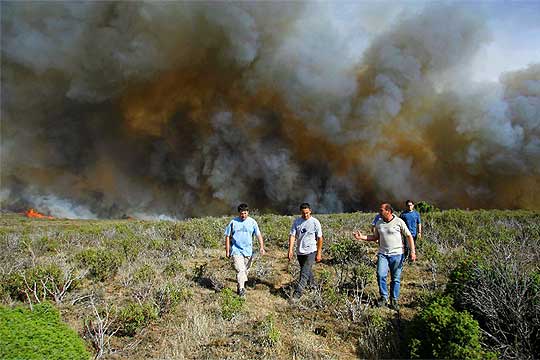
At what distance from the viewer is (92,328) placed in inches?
240

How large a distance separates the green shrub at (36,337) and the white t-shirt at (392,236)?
5.46m

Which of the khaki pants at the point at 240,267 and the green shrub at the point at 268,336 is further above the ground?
Answer: the khaki pants at the point at 240,267

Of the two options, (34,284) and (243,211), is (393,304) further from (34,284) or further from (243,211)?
(34,284)

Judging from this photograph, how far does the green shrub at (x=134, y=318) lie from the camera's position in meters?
5.95

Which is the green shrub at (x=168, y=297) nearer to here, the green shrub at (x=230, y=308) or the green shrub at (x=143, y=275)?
the green shrub at (x=230, y=308)

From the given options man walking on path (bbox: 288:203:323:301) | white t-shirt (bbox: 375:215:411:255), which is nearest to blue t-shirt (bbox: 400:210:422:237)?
white t-shirt (bbox: 375:215:411:255)

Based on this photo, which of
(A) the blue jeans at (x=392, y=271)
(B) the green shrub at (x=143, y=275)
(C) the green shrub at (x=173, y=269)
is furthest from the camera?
(C) the green shrub at (x=173, y=269)

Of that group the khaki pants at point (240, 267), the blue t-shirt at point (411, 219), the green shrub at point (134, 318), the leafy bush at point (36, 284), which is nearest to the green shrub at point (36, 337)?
the green shrub at point (134, 318)

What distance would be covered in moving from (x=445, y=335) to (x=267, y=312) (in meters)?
→ 3.49

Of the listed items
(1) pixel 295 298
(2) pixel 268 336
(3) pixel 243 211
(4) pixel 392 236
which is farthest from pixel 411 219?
(2) pixel 268 336

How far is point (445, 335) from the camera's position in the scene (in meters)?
4.29

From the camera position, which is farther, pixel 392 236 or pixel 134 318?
pixel 392 236

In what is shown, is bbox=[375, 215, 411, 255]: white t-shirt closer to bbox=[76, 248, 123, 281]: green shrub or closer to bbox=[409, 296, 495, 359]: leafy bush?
bbox=[409, 296, 495, 359]: leafy bush

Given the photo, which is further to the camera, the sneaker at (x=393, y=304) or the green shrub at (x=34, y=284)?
the green shrub at (x=34, y=284)
